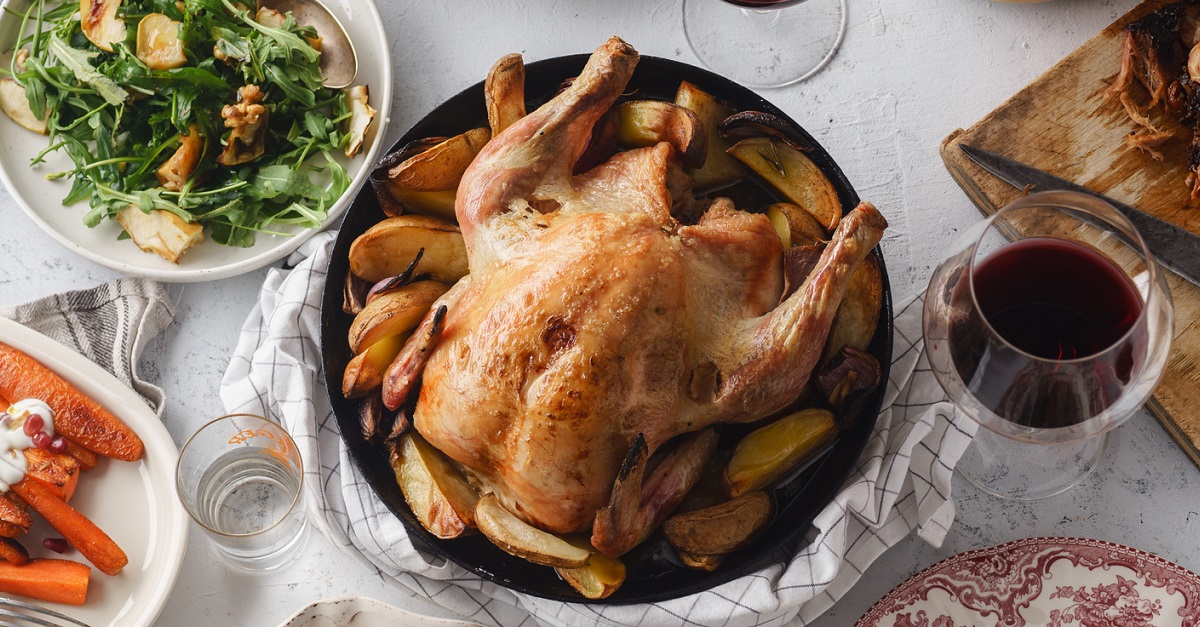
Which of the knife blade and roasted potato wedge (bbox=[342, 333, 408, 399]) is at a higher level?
the knife blade

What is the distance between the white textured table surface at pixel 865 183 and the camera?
2.04 m

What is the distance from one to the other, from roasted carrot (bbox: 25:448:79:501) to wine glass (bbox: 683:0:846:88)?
150cm

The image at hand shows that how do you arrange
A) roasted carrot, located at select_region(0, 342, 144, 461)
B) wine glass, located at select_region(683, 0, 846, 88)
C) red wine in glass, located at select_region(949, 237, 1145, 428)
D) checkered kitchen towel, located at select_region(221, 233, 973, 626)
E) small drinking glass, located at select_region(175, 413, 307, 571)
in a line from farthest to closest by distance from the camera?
wine glass, located at select_region(683, 0, 846, 88)
roasted carrot, located at select_region(0, 342, 144, 461)
small drinking glass, located at select_region(175, 413, 307, 571)
checkered kitchen towel, located at select_region(221, 233, 973, 626)
red wine in glass, located at select_region(949, 237, 1145, 428)

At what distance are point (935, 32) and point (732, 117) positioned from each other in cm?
66

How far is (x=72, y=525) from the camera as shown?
2.06 m

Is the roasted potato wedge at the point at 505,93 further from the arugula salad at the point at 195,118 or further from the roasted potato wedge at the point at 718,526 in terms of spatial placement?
the roasted potato wedge at the point at 718,526

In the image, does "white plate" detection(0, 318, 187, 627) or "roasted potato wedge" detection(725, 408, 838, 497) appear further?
"white plate" detection(0, 318, 187, 627)

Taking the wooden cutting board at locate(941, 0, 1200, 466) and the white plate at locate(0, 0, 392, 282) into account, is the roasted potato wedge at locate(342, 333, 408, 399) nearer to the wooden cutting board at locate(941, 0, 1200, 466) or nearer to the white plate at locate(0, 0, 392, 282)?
the white plate at locate(0, 0, 392, 282)

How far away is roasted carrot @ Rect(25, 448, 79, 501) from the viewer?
2.07m

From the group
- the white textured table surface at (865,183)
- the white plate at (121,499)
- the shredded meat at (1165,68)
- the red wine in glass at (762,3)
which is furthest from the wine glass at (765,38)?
the white plate at (121,499)

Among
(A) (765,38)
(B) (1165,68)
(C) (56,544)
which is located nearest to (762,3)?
(A) (765,38)

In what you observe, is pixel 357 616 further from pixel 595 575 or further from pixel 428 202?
pixel 428 202

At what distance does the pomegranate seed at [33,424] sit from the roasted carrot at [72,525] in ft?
0.30

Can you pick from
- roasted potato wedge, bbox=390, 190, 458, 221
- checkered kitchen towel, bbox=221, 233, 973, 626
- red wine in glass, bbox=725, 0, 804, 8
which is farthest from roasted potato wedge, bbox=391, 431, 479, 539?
red wine in glass, bbox=725, 0, 804, 8
